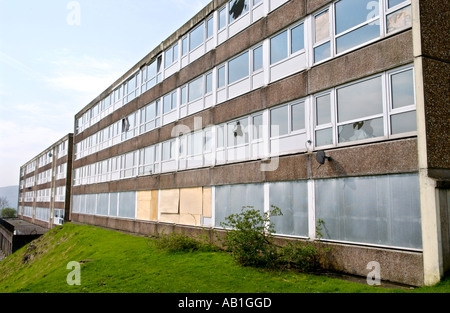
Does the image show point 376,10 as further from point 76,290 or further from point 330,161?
point 76,290

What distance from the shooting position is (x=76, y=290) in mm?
9766

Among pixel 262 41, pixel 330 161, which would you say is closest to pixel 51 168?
pixel 262 41

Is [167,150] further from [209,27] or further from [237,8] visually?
[237,8]

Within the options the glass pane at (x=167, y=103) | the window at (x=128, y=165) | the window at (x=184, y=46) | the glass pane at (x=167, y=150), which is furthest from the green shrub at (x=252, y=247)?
the window at (x=128, y=165)

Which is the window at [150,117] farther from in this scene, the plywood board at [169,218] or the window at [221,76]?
the window at [221,76]

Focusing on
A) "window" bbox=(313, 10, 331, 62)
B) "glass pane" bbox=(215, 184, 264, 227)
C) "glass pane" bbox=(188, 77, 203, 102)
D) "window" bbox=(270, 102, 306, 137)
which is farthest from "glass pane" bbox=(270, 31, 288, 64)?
"glass pane" bbox=(188, 77, 203, 102)

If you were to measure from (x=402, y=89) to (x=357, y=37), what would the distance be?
2.05 m

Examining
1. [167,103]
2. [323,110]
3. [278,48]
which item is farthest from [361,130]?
[167,103]

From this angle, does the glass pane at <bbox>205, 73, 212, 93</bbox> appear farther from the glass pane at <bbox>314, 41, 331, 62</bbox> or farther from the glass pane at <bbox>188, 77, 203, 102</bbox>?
the glass pane at <bbox>314, 41, 331, 62</bbox>

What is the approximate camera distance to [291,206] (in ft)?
37.4

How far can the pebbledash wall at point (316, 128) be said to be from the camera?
325 inches

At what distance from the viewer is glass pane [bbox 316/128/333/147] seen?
34.0 ft

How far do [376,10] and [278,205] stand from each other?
6.09m

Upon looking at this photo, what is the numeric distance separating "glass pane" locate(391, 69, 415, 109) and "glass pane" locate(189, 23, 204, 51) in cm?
1075
